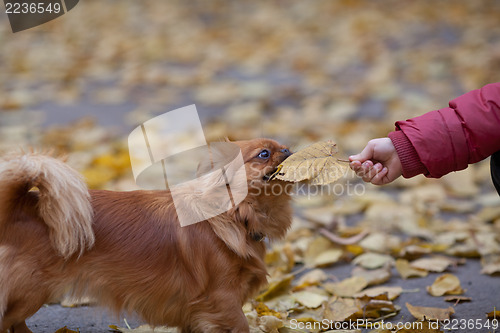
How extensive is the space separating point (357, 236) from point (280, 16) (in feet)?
21.2

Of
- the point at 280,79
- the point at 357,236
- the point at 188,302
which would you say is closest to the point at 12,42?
the point at 280,79

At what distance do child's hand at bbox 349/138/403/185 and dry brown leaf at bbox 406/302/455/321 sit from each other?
2.09ft

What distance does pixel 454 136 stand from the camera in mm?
2213

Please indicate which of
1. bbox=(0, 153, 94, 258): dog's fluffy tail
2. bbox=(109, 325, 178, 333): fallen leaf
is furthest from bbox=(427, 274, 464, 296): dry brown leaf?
bbox=(0, 153, 94, 258): dog's fluffy tail

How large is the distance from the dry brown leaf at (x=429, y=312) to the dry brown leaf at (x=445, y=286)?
0.22 meters

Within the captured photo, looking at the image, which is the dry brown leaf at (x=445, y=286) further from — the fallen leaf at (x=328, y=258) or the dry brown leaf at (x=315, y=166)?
the dry brown leaf at (x=315, y=166)

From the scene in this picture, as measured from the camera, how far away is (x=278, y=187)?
92.4 inches

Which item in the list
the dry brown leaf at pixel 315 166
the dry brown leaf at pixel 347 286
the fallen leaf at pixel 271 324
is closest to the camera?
the dry brown leaf at pixel 315 166

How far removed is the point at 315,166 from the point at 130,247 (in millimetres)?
793

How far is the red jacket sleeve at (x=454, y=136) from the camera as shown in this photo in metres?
2.21

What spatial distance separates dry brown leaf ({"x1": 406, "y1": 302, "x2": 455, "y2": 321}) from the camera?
248cm

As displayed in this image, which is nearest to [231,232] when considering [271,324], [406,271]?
[271,324]

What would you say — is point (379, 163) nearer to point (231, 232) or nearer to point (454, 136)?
point (454, 136)

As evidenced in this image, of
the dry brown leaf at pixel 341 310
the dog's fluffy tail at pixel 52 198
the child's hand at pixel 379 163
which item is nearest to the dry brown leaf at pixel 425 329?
the dry brown leaf at pixel 341 310
